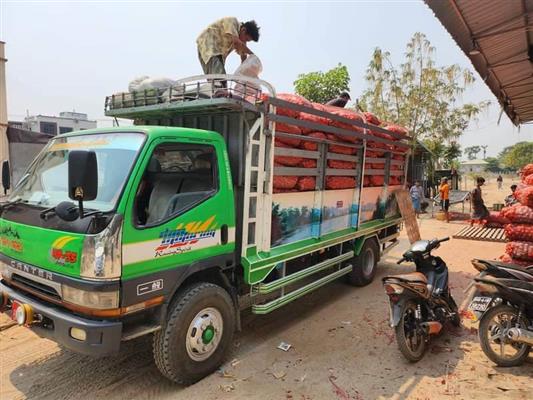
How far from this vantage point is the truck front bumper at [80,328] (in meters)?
2.71

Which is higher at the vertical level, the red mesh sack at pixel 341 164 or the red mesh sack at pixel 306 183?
the red mesh sack at pixel 341 164

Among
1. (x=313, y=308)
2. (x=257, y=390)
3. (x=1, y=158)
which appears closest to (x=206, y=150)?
(x=257, y=390)

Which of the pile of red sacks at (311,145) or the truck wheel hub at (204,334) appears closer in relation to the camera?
the truck wheel hub at (204,334)

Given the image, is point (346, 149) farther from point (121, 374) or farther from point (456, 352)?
point (121, 374)

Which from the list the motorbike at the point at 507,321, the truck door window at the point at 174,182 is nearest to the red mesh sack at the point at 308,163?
the truck door window at the point at 174,182

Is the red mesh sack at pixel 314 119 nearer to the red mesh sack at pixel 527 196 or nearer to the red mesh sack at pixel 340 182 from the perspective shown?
the red mesh sack at pixel 340 182

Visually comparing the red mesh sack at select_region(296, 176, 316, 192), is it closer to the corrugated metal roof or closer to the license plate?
the license plate

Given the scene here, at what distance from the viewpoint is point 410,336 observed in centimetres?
382

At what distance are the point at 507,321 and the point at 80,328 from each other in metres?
3.89

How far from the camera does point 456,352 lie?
4039 millimetres

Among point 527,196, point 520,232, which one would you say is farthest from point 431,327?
point 527,196

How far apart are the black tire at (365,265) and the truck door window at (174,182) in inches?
137

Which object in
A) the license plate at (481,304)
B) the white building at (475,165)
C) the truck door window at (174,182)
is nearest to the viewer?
the truck door window at (174,182)

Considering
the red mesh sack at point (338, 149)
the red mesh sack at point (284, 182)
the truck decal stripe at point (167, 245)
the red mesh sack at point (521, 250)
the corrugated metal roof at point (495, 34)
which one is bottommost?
the red mesh sack at point (521, 250)
